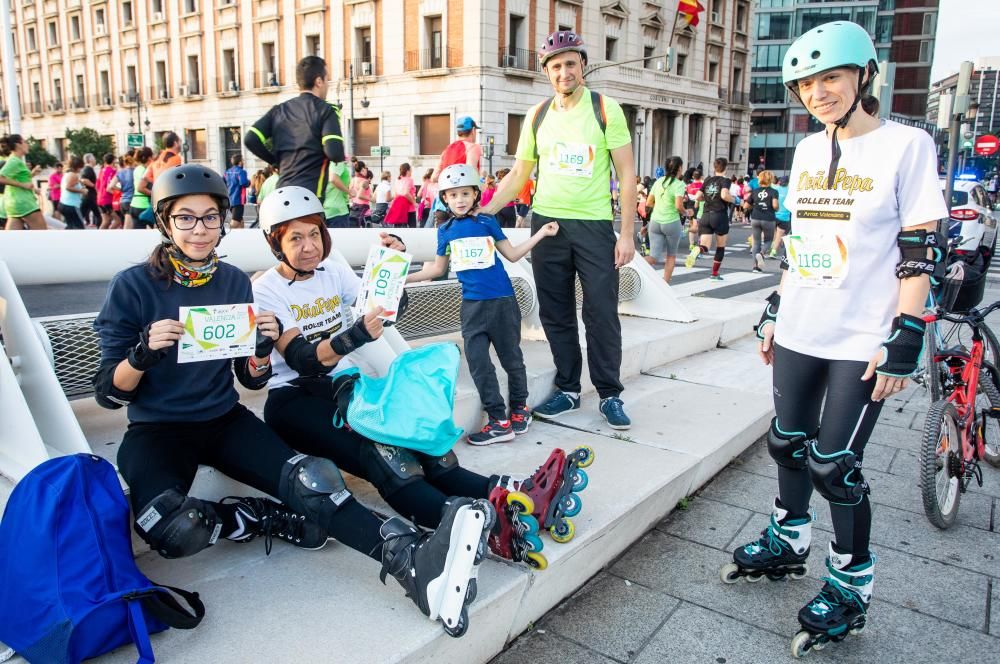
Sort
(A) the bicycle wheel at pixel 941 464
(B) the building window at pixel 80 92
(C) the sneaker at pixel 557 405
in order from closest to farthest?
(A) the bicycle wheel at pixel 941 464, (C) the sneaker at pixel 557 405, (B) the building window at pixel 80 92

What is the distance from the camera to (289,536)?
8.97ft

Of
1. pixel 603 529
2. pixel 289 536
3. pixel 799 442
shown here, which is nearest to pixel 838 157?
pixel 799 442

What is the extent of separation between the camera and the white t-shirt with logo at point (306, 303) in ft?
10.1

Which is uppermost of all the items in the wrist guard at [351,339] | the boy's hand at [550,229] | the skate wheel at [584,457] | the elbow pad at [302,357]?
the boy's hand at [550,229]

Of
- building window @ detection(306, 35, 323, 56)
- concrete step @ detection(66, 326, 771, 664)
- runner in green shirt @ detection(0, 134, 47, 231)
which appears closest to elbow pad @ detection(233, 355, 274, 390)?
concrete step @ detection(66, 326, 771, 664)

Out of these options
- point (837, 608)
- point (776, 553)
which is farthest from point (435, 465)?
point (837, 608)

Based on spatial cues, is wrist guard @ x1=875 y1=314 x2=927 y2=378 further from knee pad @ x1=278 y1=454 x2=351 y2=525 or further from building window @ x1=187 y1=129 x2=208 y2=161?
building window @ x1=187 y1=129 x2=208 y2=161

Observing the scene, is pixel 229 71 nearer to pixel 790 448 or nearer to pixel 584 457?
pixel 584 457

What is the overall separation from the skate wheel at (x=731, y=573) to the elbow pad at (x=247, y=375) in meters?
1.99

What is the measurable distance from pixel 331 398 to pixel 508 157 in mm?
39684

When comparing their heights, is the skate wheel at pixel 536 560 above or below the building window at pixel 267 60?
below

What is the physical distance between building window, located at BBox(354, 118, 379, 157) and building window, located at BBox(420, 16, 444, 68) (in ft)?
16.6

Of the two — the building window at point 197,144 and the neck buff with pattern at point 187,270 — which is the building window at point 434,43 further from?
the neck buff with pattern at point 187,270

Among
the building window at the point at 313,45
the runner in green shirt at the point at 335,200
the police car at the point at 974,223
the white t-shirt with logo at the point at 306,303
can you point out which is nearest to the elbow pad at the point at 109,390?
the white t-shirt with logo at the point at 306,303
